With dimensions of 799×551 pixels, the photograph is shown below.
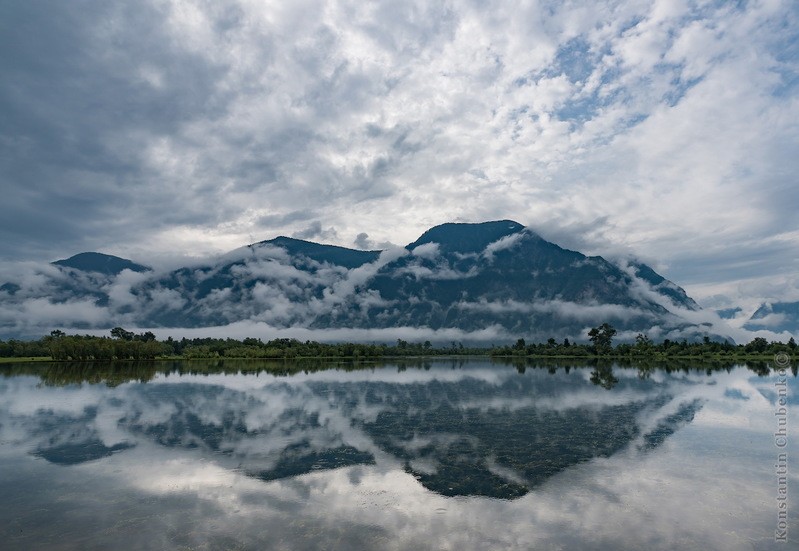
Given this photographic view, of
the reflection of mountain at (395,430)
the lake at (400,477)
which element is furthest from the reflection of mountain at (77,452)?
the lake at (400,477)

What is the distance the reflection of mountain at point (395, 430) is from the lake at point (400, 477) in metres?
0.29

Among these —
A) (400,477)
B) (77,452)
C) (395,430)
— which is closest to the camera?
(400,477)

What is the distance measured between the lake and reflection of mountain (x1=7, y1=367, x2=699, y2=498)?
29cm

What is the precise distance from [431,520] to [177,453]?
25.6 metres

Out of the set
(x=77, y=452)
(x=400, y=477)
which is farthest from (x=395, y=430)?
(x=77, y=452)

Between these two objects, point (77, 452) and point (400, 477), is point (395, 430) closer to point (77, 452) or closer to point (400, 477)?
point (400, 477)

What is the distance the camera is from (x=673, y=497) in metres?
28.0

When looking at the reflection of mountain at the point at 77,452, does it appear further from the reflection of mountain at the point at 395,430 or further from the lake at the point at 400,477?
the lake at the point at 400,477

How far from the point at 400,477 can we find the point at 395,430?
57.4 feet

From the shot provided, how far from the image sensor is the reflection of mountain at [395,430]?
115ft

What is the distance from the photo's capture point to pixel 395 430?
49.5 metres

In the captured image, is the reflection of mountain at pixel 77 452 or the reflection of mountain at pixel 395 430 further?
the reflection of mountain at pixel 77 452

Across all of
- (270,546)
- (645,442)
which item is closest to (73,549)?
(270,546)

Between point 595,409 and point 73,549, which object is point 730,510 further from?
point 595,409
